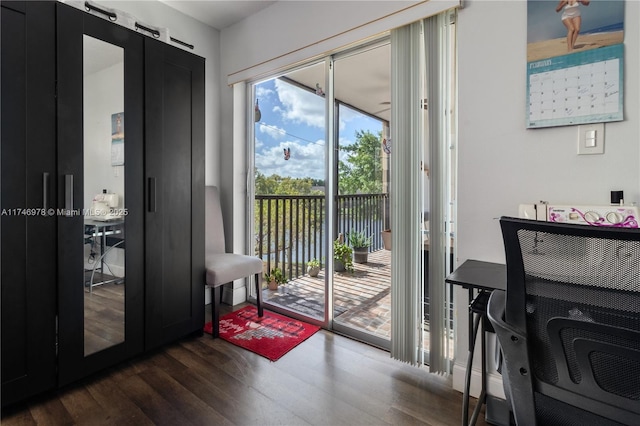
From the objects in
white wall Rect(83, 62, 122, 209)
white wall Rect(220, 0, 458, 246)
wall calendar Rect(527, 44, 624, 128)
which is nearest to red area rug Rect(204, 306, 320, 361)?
white wall Rect(220, 0, 458, 246)

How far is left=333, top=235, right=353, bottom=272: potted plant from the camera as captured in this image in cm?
271

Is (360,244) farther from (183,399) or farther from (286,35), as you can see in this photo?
(286,35)

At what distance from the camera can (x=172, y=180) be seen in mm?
2158

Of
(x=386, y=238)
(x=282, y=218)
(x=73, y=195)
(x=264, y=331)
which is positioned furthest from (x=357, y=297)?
(x=73, y=195)

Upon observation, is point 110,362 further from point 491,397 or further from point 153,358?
point 491,397

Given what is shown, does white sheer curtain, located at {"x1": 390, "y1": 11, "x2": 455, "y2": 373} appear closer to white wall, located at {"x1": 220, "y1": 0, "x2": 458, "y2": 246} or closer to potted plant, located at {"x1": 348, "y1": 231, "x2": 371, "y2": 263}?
white wall, located at {"x1": 220, "y1": 0, "x2": 458, "y2": 246}

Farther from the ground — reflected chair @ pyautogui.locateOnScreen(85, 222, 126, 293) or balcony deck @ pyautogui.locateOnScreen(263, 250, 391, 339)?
reflected chair @ pyautogui.locateOnScreen(85, 222, 126, 293)

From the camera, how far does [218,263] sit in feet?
8.14

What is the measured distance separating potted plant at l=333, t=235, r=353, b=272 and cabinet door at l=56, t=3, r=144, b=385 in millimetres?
1497

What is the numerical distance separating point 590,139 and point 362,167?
55.7 inches

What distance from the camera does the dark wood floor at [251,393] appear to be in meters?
1.53

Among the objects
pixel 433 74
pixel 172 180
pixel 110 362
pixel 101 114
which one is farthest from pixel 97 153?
pixel 433 74

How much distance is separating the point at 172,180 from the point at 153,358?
1.23 metres

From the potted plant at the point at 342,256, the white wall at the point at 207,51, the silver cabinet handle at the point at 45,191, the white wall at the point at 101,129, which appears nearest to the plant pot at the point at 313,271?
the potted plant at the point at 342,256
